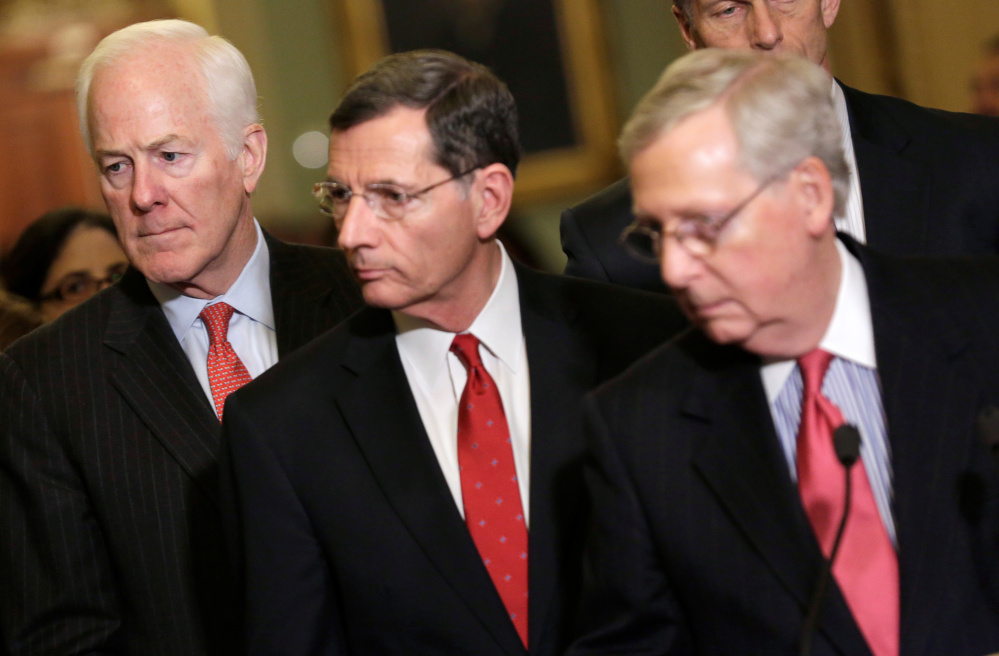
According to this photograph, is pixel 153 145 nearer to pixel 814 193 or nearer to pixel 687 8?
pixel 687 8

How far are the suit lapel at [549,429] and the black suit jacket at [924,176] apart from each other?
2.40 ft

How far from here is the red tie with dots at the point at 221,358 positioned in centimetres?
289

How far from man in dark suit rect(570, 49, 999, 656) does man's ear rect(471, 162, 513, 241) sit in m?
0.51

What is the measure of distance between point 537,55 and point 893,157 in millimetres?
5042

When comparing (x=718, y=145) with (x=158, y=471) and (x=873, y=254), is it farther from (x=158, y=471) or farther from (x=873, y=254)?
(x=158, y=471)

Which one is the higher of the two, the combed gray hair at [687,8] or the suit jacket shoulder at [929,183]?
the combed gray hair at [687,8]

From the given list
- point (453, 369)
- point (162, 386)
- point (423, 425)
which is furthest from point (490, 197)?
point (162, 386)

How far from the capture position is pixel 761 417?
6.66ft

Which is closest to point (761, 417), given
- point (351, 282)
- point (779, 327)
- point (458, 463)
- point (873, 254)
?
point (779, 327)

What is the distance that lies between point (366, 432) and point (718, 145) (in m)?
0.96

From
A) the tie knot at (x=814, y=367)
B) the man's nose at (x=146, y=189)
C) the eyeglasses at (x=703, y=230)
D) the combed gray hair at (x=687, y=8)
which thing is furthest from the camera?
the combed gray hair at (x=687, y=8)

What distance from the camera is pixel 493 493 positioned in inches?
94.8

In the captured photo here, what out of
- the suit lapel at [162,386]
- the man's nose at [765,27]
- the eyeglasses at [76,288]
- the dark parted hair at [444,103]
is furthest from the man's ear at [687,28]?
the eyeglasses at [76,288]

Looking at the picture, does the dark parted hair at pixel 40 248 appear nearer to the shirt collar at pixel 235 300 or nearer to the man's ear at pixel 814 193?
the shirt collar at pixel 235 300
